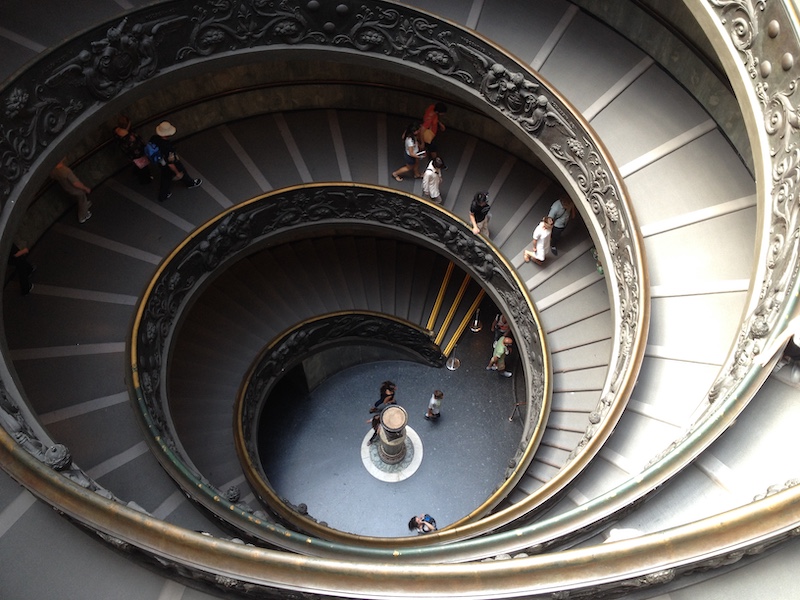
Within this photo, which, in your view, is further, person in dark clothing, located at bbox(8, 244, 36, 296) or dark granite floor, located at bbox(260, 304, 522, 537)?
dark granite floor, located at bbox(260, 304, 522, 537)

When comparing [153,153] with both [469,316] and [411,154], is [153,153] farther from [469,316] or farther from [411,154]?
[469,316]

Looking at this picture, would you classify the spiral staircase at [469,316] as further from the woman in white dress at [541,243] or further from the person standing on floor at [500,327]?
the person standing on floor at [500,327]

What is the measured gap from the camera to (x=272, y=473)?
1263 centimetres

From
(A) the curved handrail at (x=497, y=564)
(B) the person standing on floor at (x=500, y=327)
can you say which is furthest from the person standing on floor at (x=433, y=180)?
(A) the curved handrail at (x=497, y=564)

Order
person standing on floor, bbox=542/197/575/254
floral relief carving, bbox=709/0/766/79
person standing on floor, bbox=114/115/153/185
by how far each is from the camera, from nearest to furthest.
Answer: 1. floral relief carving, bbox=709/0/766/79
2. person standing on floor, bbox=114/115/153/185
3. person standing on floor, bbox=542/197/575/254

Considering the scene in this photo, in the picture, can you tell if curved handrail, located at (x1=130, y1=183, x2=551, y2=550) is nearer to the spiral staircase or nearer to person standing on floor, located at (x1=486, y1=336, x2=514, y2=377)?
the spiral staircase

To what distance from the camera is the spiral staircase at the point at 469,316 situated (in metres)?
3.49

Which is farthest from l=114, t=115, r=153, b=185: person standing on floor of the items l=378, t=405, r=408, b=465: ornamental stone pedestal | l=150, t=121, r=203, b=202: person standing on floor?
l=378, t=405, r=408, b=465: ornamental stone pedestal

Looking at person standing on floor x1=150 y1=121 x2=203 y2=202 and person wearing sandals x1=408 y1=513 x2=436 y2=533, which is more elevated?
person standing on floor x1=150 y1=121 x2=203 y2=202

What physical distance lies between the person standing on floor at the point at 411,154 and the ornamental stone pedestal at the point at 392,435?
4.65 metres

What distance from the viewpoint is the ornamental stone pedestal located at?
37.1 feet

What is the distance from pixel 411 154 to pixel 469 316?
15.2 ft

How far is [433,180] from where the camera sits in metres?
10.7

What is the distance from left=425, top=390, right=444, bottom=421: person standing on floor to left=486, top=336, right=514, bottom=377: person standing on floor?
4.51 ft
